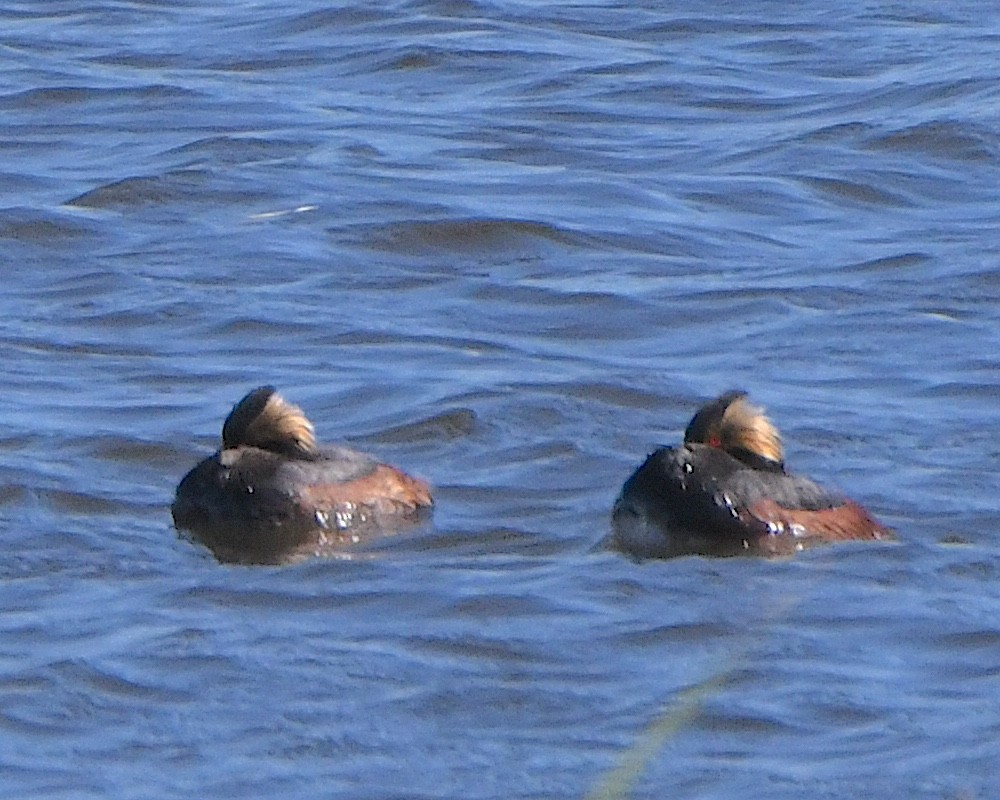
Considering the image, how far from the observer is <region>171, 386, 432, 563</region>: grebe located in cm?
1091

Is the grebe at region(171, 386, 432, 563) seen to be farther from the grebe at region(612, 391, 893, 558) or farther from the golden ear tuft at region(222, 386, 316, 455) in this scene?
the grebe at region(612, 391, 893, 558)

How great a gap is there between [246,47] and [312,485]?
379 inches

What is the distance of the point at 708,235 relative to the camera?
15.6 m

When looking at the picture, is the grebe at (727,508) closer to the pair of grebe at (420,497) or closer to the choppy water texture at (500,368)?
the pair of grebe at (420,497)

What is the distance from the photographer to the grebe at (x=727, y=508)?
1069 cm

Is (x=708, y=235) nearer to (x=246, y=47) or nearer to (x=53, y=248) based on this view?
(x=53, y=248)

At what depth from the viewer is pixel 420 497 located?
36.4ft

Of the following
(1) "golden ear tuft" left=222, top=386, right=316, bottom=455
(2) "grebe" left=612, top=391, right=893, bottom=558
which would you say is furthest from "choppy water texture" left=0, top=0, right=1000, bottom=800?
(1) "golden ear tuft" left=222, top=386, right=316, bottom=455

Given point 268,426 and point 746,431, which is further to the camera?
point 268,426

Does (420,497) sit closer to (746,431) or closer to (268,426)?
(268,426)

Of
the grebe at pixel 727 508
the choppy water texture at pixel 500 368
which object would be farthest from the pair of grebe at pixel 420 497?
the choppy water texture at pixel 500 368

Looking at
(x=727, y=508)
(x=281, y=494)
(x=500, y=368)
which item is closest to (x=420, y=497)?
(x=281, y=494)

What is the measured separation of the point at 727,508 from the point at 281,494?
1785mm

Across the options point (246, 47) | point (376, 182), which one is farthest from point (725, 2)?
point (376, 182)
